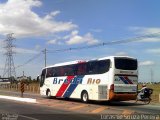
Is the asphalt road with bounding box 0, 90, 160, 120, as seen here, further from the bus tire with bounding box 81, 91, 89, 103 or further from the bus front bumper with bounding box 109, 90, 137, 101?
the bus tire with bounding box 81, 91, 89, 103

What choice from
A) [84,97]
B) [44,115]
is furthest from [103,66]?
[44,115]

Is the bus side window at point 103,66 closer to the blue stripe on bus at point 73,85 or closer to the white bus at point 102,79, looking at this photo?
the white bus at point 102,79

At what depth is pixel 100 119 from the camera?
16828 millimetres

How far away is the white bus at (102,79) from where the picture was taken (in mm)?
27078

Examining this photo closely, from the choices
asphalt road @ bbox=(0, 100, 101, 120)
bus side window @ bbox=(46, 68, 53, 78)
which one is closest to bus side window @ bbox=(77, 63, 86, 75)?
bus side window @ bbox=(46, 68, 53, 78)

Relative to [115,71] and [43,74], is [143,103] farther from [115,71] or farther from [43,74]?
[43,74]

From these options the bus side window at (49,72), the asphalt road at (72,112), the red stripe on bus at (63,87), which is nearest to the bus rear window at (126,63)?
the asphalt road at (72,112)

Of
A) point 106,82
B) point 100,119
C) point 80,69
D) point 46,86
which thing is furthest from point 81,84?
point 100,119

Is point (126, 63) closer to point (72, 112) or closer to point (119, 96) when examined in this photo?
point (119, 96)

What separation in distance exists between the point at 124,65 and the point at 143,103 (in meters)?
4.05

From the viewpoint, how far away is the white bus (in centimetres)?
2708

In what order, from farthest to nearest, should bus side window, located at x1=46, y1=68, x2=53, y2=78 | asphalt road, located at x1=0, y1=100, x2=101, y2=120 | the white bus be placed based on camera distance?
bus side window, located at x1=46, y1=68, x2=53, y2=78
the white bus
asphalt road, located at x1=0, y1=100, x2=101, y2=120

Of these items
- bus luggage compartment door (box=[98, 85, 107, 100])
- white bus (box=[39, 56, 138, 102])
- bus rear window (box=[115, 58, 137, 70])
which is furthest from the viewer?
bus luggage compartment door (box=[98, 85, 107, 100])

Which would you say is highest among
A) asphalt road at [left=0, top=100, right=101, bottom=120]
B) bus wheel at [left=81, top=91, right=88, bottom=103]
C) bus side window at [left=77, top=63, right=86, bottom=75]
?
bus side window at [left=77, top=63, right=86, bottom=75]
